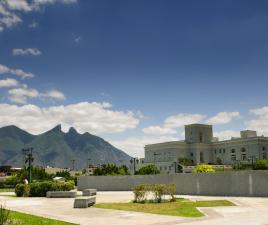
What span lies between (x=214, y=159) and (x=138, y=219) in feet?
581

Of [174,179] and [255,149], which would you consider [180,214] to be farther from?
[255,149]

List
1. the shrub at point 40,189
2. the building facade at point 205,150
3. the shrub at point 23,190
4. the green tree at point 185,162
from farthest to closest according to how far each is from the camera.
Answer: the green tree at point 185,162 < the building facade at point 205,150 < the shrub at point 23,190 < the shrub at point 40,189

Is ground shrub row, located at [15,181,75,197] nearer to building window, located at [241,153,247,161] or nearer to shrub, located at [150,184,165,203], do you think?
shrub, located at [150,184,165,203]

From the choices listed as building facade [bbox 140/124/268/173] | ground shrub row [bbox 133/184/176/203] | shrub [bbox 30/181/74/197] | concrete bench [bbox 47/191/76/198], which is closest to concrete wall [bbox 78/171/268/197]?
ground shrub row [bbox 133/184/176/203]

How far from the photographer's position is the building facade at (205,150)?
555 ft

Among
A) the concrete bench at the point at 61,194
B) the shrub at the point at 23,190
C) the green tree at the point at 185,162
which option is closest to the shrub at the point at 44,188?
the shrub at the point at 23,190

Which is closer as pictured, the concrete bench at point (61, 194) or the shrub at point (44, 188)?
the concrete bench at point (61, 194)

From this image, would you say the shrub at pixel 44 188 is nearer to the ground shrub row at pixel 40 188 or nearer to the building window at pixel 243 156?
the ground shrub row at pixel 40 188

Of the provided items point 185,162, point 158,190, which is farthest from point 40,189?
point 185,162

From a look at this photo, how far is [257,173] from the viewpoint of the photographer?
3347 cm

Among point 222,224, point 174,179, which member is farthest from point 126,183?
point 222,224

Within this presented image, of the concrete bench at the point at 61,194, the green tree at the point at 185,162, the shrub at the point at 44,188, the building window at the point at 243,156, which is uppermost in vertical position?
the building window at the point at 243,156

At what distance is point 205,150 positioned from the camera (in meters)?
190

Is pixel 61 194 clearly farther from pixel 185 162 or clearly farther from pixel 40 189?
pixel 185 162
